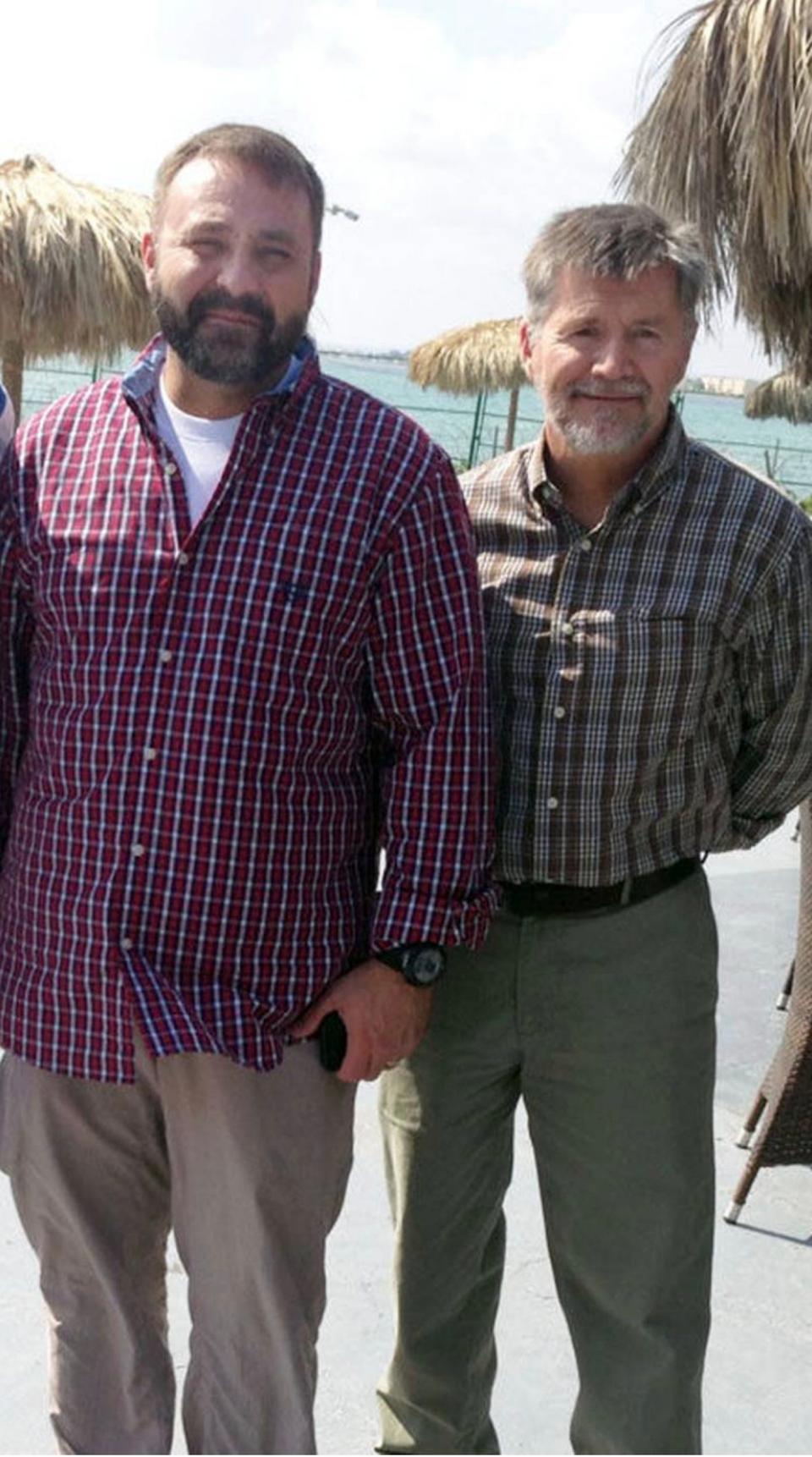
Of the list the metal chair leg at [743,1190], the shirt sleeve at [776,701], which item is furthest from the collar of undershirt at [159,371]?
the metal chair leg at [743,1190]

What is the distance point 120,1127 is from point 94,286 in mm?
7432

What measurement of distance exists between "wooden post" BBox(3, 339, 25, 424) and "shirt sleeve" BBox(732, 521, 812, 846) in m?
8.49

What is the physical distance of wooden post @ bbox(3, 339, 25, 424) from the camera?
10.6 meters

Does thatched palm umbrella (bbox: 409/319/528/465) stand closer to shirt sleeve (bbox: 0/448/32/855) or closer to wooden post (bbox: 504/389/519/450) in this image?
wooden post (bbox: 504/389/519/450)

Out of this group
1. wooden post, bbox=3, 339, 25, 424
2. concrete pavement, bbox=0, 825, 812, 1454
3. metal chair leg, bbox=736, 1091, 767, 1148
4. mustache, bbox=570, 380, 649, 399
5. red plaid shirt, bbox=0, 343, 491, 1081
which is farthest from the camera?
wooden post, bbox=3, 339, 25, 424

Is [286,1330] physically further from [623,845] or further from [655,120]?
[655,120]

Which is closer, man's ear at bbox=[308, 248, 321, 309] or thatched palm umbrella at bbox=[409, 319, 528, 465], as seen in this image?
man's ear at bbox=[308, 248, 321, 309]

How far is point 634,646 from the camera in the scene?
238cm

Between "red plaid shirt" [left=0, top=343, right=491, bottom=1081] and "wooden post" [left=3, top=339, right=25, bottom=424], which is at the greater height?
"wooden post" [left=3, top=339, right=25, bottom=424]

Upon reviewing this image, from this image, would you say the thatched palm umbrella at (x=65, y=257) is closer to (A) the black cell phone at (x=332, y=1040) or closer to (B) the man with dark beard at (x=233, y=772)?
(B) the man with dark beard at (x=233, y=772)

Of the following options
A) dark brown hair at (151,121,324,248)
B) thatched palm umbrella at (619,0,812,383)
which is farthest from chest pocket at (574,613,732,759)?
thatched palm umbrella at (619,0,812,383)

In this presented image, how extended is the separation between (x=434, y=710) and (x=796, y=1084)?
5.53 ft

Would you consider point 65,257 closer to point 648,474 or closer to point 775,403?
point 648,474

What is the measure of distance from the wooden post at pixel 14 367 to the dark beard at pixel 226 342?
27.6 ft
